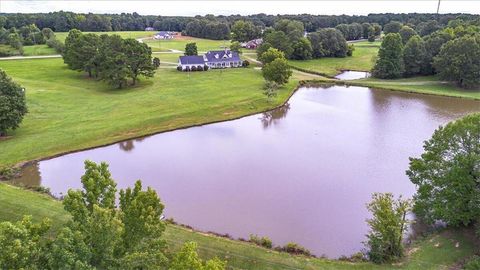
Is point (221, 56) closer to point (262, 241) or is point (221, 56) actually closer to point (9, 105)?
point (9, 105)

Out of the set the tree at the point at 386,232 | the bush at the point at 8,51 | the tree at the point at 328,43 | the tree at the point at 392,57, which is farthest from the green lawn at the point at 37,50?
the tree at the point at 386,232

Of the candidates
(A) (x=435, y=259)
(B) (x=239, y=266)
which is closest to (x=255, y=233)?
(B) (x=239, y=266)

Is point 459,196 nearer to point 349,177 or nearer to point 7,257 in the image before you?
point 349,177

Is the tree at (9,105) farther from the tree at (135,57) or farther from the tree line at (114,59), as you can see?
the tree at (135,57)

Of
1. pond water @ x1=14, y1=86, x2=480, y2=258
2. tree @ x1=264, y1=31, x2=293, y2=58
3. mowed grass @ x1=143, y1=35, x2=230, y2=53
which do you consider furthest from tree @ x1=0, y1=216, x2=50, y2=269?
mowed grass @ x1=143, y1=35, x2=230, y2=53

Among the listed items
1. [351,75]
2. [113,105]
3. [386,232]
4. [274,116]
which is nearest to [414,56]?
[351,75]
